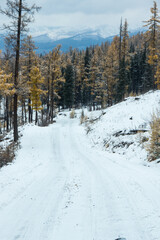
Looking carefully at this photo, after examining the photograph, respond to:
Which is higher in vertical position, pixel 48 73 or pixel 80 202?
pixel 48 73

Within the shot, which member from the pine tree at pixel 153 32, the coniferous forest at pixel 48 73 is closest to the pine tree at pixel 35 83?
the coniferous forest at pixel 48 73

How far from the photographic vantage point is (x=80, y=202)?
458 cm

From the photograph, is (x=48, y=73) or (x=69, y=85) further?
(x=69, y=85)

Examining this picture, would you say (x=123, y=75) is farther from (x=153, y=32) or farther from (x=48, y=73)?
(x=48, y=73)

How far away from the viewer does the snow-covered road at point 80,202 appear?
334 centimetres

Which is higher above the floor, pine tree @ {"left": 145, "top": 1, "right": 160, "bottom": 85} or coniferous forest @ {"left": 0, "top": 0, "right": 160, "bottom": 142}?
pine tree @ {"left": 145, "top": 1, "right": 160, "bottom": 85}

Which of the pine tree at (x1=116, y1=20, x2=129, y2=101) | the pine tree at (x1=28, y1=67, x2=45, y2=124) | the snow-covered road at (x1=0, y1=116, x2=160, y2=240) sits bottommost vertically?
the snow-covered road at (x1=0, y1=116, x2=160, y2=240)

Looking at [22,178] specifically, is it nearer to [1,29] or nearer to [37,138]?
[37,138]

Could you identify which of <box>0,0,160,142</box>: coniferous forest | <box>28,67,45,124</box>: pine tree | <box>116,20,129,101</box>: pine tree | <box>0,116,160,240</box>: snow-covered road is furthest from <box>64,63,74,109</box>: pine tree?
<box>0,116,160,240</box>: snow-covered road

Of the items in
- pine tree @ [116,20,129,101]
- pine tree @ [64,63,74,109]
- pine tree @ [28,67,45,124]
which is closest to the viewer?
pine tree @ [28,67,45,124]

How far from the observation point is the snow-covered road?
10.9 ft

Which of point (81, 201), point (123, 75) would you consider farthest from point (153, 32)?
point (81, 201)

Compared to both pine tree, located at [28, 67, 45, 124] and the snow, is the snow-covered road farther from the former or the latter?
pine tree, located at [28, 67, 45, 124]

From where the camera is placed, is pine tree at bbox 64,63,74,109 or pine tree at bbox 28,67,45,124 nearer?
pine tree at bbox 28,67,45,124
